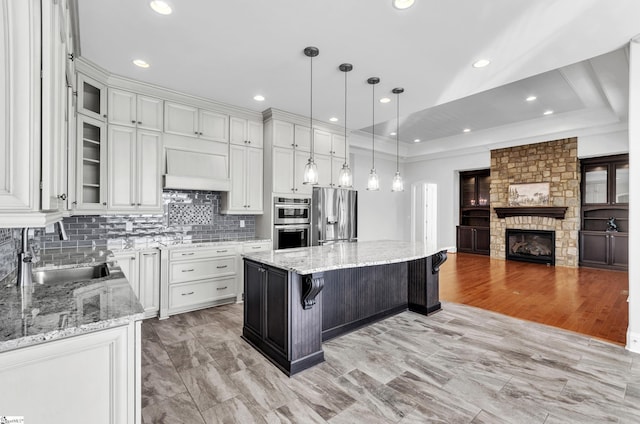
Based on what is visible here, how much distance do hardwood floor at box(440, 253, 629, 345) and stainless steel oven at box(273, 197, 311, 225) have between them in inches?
98.0

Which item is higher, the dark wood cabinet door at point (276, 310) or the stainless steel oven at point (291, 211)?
the stainless steel oven at point (291, 211)

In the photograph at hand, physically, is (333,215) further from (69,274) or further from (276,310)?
(69,274)

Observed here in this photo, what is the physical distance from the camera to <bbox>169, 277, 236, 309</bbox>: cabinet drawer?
3.71 metres

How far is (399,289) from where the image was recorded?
12.5ft

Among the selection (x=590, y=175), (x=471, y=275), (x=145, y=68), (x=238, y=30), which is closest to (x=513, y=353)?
(x=471, y=275)

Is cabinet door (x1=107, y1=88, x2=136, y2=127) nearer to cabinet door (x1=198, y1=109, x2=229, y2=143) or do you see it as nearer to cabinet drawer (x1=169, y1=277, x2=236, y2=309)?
cabinet door (x1=198, y1=109, x2=229, y2=143)

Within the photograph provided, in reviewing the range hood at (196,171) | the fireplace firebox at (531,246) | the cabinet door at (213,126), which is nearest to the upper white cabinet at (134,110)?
the range hood at (196,171)

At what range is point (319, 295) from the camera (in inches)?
102

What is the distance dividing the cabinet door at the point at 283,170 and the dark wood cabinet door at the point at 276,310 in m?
2.19

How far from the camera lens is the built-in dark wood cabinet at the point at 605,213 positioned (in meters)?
6.35

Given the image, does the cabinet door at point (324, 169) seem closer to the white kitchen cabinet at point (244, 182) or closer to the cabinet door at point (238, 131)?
the white kitchen cabinet at point (244, 182)

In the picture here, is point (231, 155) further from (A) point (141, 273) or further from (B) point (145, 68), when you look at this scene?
(A) point (141, 273)

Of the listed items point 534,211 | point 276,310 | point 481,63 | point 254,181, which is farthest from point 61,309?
point 534,211

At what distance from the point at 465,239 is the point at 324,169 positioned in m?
5.63
